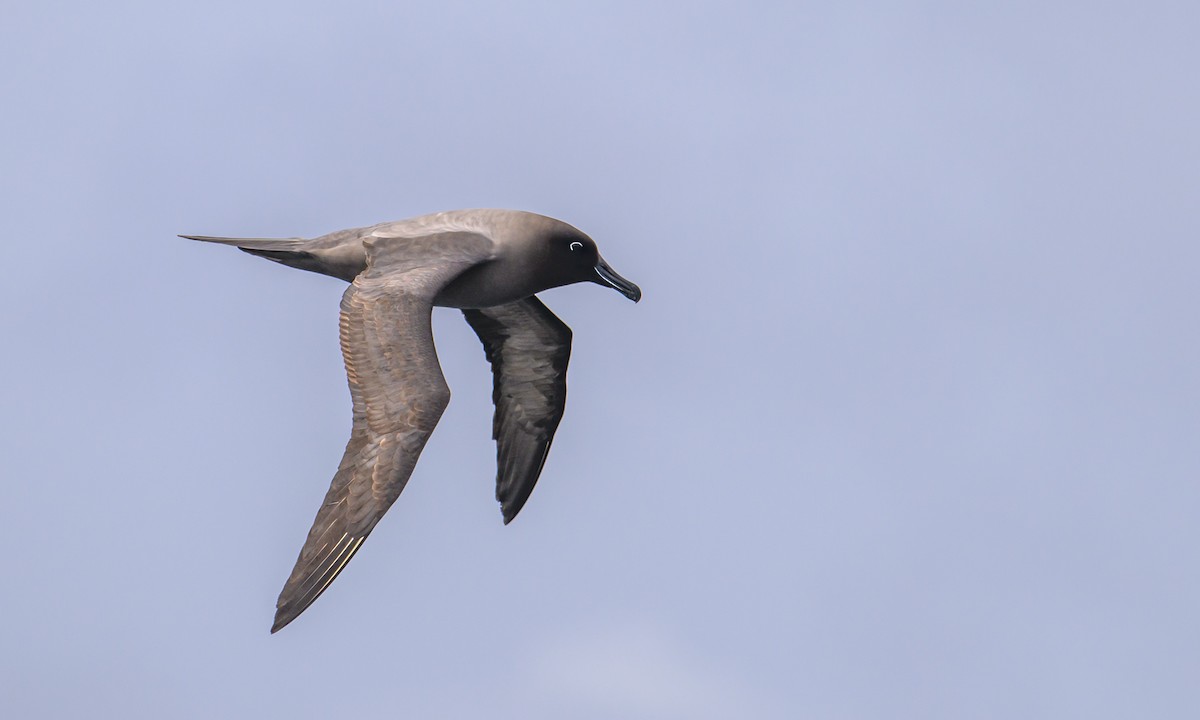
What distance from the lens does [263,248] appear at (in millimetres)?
21641

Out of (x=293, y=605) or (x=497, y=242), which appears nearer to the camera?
(x=293, y=605)

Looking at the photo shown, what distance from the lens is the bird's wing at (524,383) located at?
23.5m

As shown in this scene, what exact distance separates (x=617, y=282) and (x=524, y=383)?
7.07ft

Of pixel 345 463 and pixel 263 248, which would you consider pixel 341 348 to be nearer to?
pixel 345 463

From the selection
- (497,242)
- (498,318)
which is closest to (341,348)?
(497,242)

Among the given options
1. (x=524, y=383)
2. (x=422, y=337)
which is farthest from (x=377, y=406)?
(x=524, y=383)

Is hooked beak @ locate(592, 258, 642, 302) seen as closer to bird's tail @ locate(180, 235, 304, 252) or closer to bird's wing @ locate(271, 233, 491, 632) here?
bird's wing @ locate(271, 233, 491, 632)

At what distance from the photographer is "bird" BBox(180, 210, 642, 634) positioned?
18656mm

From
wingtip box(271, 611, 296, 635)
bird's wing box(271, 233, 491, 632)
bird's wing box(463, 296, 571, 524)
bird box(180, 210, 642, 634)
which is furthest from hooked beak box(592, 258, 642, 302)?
wingtip box(271, 611, 296, 635)

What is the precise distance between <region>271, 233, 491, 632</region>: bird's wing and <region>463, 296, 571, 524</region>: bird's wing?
10.5 ft

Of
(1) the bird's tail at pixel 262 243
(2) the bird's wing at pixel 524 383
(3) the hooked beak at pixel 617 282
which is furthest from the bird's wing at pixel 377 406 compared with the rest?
(2) the bird's wing at pixel 524 383

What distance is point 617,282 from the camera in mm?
22359

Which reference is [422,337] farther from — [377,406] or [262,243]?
[262,243]

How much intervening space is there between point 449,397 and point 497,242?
249 centimetres
